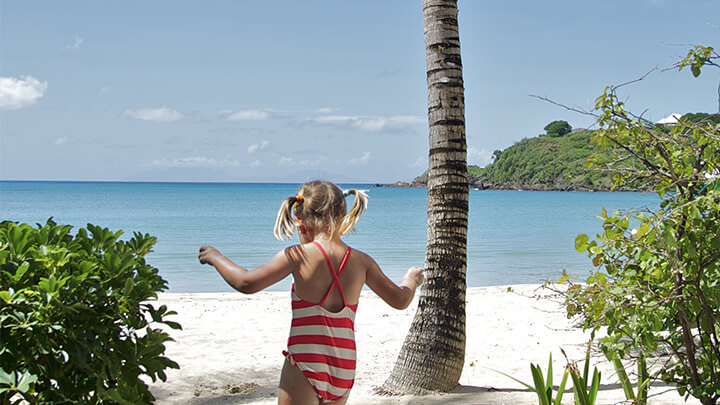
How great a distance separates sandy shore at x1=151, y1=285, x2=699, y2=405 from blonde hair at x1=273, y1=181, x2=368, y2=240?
4.41ft

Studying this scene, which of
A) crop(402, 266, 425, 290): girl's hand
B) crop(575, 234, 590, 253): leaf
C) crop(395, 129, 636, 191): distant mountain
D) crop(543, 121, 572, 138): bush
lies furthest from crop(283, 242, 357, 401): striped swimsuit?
crop(543, 121, 572, 138): bush

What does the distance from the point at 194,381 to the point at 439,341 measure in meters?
2.81

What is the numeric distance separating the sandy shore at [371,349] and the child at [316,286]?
1306 mm

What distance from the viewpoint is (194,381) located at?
6.44 meters

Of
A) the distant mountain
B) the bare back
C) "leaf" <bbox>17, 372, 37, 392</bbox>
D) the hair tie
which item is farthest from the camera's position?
the distant mountain

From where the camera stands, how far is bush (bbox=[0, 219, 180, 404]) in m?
2.76

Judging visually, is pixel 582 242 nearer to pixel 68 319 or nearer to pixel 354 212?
pixel 354 212

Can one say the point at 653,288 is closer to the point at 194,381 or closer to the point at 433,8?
the point at 433,8

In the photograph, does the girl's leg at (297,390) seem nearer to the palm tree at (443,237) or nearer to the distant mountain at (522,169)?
the palm tree at (443,237)

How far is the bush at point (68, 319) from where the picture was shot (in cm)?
276

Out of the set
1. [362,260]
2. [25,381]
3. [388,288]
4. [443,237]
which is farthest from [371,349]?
[25,381]

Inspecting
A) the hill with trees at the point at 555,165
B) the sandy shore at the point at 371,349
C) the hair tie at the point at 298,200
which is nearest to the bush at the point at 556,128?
the hill with trees at the point at 555,165

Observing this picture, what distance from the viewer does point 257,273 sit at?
2877mm

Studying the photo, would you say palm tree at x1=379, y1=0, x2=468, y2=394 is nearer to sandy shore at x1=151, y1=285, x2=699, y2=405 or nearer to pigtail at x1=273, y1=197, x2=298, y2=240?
sandy shore at x1=151, y1=285, x2=699, y2=405
